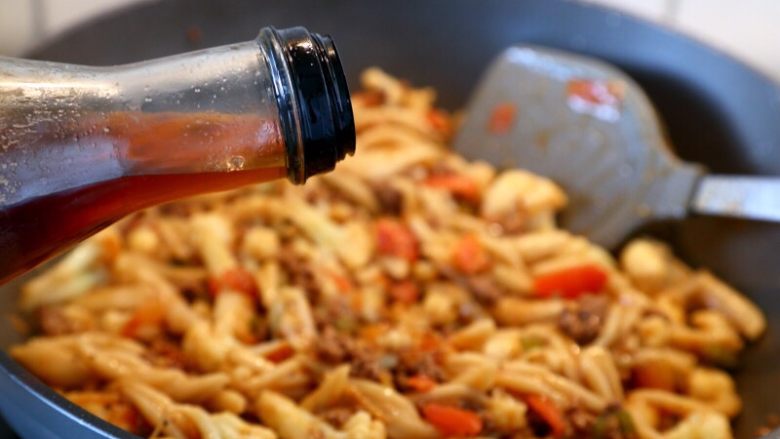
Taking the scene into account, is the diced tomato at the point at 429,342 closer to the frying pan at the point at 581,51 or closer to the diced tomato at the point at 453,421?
the diced tomato at the point at 453,421

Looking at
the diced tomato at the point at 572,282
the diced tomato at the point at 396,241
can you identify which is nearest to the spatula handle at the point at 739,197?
the diced tomato at the point at 572,282

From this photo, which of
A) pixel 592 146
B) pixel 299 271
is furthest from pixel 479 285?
pixel 592 146

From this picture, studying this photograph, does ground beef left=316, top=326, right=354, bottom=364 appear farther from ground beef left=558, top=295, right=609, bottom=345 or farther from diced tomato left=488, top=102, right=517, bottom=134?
diced tomato left=488, top=102, right=517, bottom=134

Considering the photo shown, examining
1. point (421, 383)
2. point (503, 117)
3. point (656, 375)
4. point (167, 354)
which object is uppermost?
point (503, 117)

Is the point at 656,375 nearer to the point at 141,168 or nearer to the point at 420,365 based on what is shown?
the point at 420,365

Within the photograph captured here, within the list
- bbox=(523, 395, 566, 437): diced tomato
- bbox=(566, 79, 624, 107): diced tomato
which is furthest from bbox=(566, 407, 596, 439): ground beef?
bbox=(566, 79, 624, 107): diced tomato
